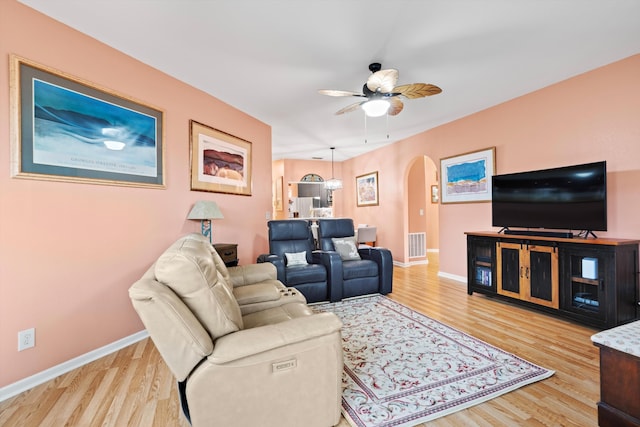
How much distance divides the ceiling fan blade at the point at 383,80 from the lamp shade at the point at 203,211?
7.11 feet

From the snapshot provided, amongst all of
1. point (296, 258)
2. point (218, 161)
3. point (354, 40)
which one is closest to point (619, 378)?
point (354, 40)

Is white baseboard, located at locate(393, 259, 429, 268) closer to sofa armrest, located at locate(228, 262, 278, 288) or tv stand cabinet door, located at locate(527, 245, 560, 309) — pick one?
tv stand cabinet door, located at locate(527, 245, 560, 309)

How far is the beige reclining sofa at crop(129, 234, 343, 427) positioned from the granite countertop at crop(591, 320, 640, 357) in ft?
4.60

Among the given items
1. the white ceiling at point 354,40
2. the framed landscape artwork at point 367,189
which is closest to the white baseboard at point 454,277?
the framed landscape artwork at point 367,189

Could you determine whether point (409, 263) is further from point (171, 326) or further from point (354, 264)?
point (171, 326)

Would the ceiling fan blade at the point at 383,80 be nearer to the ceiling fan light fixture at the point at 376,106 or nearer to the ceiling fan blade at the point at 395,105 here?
the ceiling fan light fixture at the point at 376,106

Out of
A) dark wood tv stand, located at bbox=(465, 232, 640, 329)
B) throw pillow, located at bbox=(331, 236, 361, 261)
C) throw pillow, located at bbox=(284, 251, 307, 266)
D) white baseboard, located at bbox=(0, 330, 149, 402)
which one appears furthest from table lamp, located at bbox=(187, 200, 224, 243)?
dark wood tv stand, located at bbox=(465, 232, 640, 329)

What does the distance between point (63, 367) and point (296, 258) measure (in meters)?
2.39

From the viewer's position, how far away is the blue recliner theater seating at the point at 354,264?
12.0 ft

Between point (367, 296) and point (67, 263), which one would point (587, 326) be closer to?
point (367, 296)

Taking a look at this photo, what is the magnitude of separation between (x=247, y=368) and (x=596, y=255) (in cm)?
330

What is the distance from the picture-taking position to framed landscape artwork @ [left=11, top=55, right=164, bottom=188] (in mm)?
1939

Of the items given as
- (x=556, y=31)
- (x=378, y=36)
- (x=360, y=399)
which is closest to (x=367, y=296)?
(x=360, y=399)

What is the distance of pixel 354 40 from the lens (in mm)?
2406
